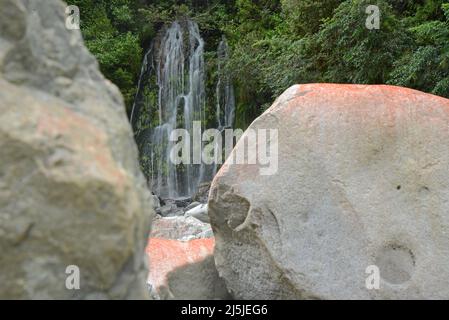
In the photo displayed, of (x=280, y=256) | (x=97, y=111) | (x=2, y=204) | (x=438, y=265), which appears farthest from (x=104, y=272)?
(x=438, y=265)

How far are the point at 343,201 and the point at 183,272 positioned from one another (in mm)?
1575

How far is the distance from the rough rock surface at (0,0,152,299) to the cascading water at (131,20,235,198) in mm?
13896

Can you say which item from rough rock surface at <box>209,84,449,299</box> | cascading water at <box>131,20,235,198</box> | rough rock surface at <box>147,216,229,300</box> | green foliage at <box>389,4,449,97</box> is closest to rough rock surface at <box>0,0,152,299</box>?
rough rock surface at <box>209,84,449,299</box>

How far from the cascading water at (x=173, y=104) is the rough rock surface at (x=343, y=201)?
39.1 feet

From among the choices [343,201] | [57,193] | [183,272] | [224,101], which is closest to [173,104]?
[224,101]

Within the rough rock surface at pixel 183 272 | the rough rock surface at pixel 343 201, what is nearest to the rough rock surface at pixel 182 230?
the rough rock surface at pixel 183 272

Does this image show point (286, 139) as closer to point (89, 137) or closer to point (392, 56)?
point (89, 137)

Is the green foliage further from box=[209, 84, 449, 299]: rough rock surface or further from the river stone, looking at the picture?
the river stone

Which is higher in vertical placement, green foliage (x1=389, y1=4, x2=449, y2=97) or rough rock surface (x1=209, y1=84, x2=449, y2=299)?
green foliage (x1=389, y1=4, x2=449, y2=97)

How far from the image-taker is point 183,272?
517 centimetres

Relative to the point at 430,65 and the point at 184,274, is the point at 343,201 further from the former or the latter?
the point at 430,65

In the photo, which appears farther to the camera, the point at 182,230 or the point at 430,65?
the point at 430,65

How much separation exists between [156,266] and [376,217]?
188 centimetres

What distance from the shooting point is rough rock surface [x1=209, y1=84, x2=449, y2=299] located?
4.25 metres
